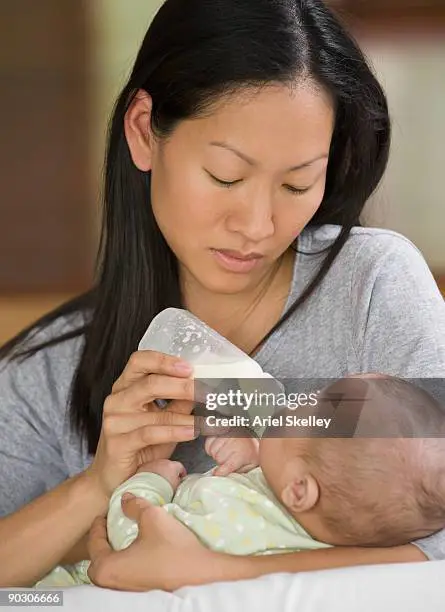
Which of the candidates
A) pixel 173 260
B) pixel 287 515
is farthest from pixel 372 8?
pixel 287 515

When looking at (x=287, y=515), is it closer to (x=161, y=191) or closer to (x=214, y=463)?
(x=214, y=463)

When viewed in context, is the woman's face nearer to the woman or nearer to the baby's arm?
the woman

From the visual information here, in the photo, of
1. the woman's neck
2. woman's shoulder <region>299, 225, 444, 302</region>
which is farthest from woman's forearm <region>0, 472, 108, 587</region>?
woman's shoulder <region>299, 225, 444, 302</region>

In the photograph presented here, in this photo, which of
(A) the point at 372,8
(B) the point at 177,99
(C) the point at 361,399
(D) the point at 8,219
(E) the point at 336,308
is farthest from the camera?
(D) the point at 8,219

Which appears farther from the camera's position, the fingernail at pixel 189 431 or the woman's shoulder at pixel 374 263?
the woman's shoulder at pixel 374 263

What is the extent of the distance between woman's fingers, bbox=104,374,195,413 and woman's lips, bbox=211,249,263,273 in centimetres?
16

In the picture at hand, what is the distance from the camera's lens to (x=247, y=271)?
→ 98 cm

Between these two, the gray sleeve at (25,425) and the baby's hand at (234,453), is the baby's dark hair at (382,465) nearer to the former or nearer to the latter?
the baby's hand at (234,453)

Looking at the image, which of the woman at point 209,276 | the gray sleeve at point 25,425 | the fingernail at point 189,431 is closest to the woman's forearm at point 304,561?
the woman at point 209,276

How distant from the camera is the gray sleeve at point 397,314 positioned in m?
0.91

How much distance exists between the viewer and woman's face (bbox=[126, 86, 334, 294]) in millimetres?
898

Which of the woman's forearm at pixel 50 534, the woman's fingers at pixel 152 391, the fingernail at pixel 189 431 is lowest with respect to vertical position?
the woman's forearm at pixel 50 534

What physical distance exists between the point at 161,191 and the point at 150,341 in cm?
15

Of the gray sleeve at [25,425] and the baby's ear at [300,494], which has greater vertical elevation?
the baby's ear at [300,494]
